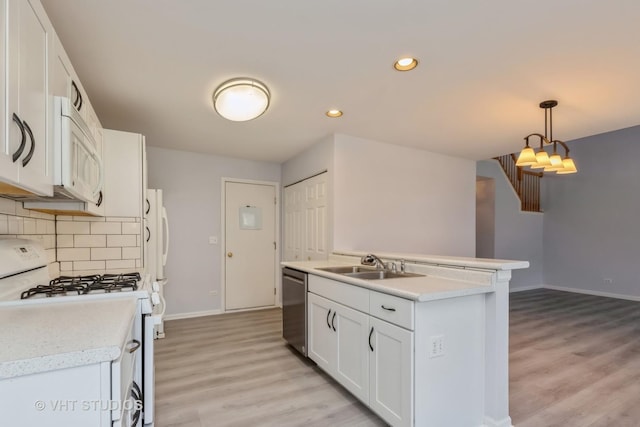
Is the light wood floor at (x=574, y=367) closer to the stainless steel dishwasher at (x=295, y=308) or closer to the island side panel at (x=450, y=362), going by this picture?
the island side panel at (x=450, y=362)

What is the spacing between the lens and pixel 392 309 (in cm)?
186

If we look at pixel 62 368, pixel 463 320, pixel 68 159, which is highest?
pixel 68 159

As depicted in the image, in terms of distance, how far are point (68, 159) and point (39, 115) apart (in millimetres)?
210

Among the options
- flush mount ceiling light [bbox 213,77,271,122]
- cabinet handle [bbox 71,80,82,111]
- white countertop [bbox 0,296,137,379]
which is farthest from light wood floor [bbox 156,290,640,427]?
flush mount ceiling light [bbox 213,77,271,122]

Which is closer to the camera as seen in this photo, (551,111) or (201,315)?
(551,111)

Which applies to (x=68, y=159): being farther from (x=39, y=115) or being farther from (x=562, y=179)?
(x=562, y=179)

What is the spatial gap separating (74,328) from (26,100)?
788mm

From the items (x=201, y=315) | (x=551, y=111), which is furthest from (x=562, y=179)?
(x=201, y=315)

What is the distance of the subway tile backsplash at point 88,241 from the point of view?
7.45 feet

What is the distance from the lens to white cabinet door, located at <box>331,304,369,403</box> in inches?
82.6

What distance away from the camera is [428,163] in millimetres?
4426

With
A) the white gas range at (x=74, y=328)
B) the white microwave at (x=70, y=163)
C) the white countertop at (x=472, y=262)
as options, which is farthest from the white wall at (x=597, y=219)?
the white microwave at (x=70, y=163)

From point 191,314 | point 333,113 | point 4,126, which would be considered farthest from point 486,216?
point 4,126

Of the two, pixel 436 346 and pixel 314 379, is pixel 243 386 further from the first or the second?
pixel 436 346
